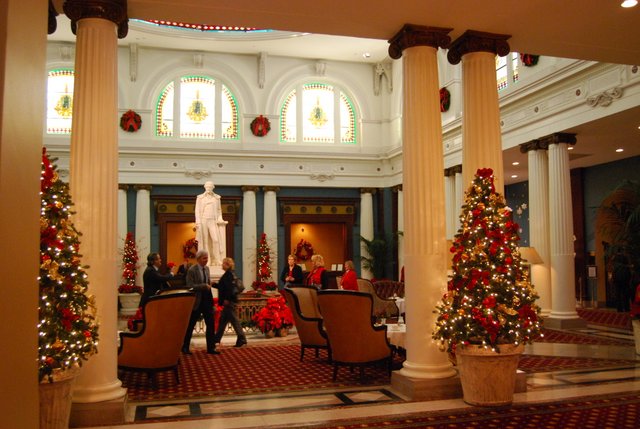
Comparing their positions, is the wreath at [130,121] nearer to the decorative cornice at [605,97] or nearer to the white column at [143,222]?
the white column at [143,222]

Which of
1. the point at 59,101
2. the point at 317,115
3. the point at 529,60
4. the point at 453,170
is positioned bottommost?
the point at 453,170

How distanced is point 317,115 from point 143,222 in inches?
271

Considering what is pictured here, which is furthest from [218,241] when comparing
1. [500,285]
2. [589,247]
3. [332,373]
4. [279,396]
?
[589,247]

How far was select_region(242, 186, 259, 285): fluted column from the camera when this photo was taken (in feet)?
61.0

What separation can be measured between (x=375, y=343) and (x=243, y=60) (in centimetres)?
1462

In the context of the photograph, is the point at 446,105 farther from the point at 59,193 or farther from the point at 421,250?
the point at 59,193

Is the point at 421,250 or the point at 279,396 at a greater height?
the point at 421,250

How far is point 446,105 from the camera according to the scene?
53.7 ft

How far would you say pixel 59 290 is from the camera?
3.98 m

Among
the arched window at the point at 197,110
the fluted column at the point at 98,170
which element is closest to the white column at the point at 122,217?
the arched window at the point at 197,110

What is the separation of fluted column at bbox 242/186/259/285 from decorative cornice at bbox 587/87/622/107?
1106cm

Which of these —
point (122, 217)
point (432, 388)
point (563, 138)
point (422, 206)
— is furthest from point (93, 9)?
point (122, 217)

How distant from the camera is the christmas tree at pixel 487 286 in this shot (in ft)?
17.4

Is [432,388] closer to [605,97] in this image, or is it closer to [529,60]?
[605,97]
